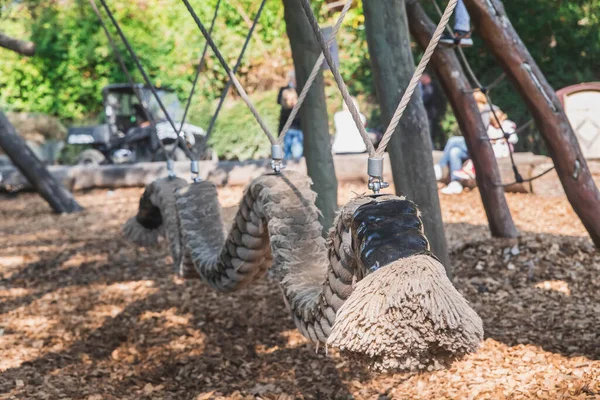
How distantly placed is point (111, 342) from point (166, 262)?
76.9 inches

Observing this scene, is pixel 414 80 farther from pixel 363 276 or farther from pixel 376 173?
pixel 363 276

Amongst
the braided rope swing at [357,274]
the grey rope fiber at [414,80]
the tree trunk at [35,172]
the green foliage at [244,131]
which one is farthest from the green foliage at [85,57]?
the grey rope fiber at [414,80]

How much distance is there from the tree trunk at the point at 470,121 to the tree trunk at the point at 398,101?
1131 mm

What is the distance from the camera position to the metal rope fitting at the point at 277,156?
8.07ft

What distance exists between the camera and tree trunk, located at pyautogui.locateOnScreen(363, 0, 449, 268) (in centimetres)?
333

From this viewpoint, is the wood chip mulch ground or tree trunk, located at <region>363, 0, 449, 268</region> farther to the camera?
tree trunk, located at <region>363, 0, 449, 268</region>

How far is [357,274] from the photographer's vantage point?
1.83 metres

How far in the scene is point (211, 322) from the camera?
427 centimetres

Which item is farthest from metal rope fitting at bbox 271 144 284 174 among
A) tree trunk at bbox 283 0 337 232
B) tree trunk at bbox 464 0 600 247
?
tree trunk at bbox 283 0 337 232

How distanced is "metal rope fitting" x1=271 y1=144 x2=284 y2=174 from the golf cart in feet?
30.3

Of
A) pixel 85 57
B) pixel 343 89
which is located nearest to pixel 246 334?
pixel 343 89

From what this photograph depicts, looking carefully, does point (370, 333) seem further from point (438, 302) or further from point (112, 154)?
point (112, 154)

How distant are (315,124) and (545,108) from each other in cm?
140

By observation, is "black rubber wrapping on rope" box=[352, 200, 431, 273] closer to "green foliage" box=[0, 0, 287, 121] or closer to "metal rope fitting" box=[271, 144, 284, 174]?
"metal rope fitting" box=[271, 144, 284, 174]
